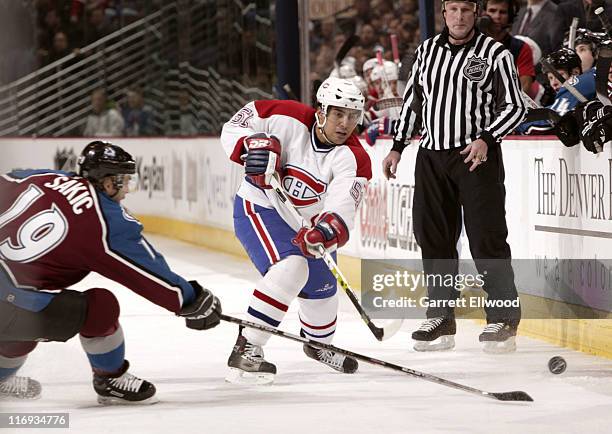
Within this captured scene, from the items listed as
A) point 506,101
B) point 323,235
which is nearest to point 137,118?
point 506,101

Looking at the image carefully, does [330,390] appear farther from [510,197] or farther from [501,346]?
[510,197]

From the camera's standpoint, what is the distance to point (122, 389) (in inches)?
153

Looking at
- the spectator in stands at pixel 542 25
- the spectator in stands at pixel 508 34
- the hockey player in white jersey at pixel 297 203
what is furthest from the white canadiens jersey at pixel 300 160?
the spectator in stands at pixel 542 25

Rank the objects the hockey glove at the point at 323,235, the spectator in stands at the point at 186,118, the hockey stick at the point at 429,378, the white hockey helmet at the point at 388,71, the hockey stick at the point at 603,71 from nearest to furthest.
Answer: the hockey stick at the point at 429,378 < the hockey glove at the point at 323,235 < the hockey stick at the point at 603,71 < the white hockey helmet at the point at 388,71 < the spectator in stands at the point at 186,118

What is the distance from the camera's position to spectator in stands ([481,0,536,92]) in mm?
5797

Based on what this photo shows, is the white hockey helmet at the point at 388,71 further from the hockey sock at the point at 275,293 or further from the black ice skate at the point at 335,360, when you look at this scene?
the hockey sock at the point at 275,293

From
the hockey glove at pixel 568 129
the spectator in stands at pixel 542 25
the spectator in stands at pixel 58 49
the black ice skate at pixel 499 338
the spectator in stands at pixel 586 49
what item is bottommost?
the black ice skate at pixel 499 338

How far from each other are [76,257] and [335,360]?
126 cm

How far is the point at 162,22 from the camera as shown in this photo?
12492 millimetres

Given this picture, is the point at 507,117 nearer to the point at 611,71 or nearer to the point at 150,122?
the point at 611,71

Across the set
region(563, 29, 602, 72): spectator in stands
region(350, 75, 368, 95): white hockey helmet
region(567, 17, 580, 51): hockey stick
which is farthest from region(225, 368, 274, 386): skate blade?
region(350, 75, 368, 95): white hockey helmet

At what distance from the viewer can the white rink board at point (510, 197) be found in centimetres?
489

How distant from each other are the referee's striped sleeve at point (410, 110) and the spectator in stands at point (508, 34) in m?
0.70

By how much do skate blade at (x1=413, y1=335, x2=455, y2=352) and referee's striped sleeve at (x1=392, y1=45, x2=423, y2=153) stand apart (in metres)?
0.79
